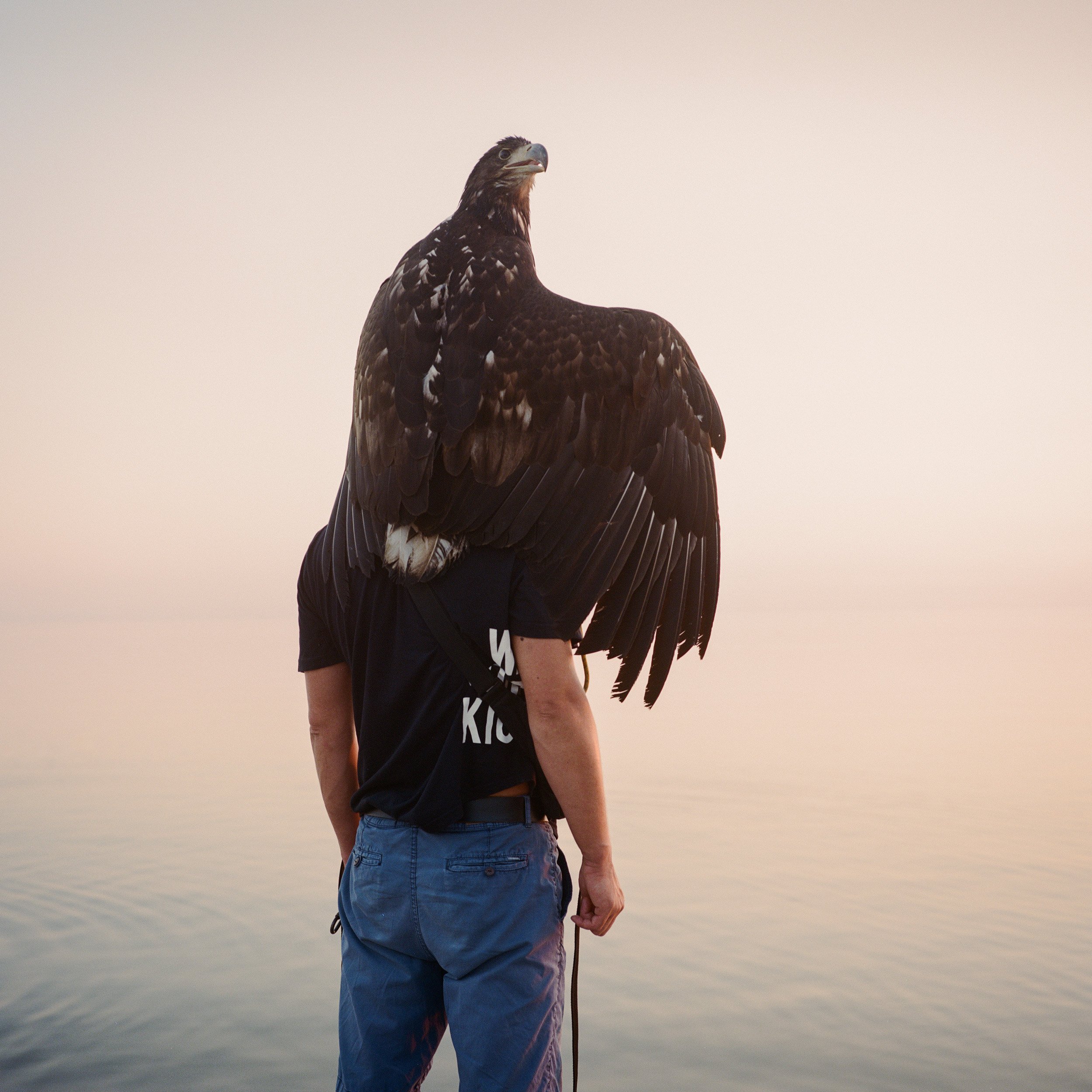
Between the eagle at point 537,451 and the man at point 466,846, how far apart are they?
3.1 inches

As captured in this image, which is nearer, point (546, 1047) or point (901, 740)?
point (546, 1047)

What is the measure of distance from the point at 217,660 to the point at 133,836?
36221mm

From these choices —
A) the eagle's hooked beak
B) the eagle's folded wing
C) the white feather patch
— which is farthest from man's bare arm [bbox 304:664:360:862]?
the eagle's hooked beak

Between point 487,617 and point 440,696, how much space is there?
0.18 m

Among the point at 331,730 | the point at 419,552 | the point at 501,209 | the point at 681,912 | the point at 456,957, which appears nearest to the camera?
the point at 456,957

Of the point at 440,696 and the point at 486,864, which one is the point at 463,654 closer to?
the point at 440,696

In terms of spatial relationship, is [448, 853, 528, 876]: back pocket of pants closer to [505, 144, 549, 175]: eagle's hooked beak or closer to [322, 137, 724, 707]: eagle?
[322, 137, 724, 707]: eagle

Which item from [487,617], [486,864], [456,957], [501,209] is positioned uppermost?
[501,209]

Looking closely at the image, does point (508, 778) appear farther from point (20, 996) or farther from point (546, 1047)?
point (20, 996)

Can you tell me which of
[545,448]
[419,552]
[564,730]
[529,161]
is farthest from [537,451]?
[529,161]

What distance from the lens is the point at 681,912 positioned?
793 cm

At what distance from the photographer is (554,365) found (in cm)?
204

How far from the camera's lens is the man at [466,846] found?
1.86 m

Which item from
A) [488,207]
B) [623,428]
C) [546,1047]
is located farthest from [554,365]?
[546,1047]
